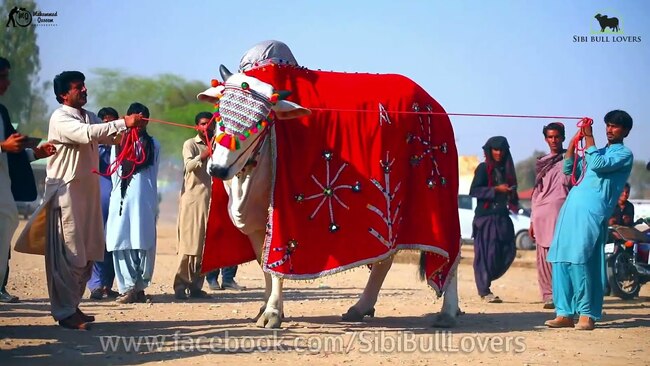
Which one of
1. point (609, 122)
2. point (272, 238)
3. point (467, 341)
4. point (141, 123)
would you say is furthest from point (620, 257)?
point (141, 123)

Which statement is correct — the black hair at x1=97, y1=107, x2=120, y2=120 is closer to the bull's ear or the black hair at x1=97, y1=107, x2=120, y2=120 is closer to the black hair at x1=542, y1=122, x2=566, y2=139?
the bull's ear

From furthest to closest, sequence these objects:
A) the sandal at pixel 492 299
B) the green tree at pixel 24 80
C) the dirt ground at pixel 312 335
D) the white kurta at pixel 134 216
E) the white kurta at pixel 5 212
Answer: the green tree at pixel 24 80 < the sandal at pixel 492 299 < the white kurta at pixel 134 216 < the white kurta at pixel 5 212 < the dirt ground at pixel 312 335

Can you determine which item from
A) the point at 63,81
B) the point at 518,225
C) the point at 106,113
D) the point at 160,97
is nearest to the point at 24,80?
the point at 160,97

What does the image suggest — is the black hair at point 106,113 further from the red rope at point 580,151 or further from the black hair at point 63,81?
the red rope at point 580,151

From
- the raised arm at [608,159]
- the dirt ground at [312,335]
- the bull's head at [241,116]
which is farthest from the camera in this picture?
the raised arm at [608,159]

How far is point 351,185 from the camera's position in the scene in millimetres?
8227

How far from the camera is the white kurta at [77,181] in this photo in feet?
24.9

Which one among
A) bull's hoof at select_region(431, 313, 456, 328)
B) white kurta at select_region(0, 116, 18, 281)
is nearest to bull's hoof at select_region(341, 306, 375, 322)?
bull's hoof at select_region(431, 313, 456, 328)

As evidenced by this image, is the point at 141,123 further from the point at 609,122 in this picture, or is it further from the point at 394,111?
the point at 609,122

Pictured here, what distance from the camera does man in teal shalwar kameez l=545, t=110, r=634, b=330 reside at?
8.63 m

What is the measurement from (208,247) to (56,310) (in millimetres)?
1458

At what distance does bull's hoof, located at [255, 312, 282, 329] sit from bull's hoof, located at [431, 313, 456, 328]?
1574mm

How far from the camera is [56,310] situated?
25.3ft

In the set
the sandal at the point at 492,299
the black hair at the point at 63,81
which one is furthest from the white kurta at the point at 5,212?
the sandal at the point at 492,299
